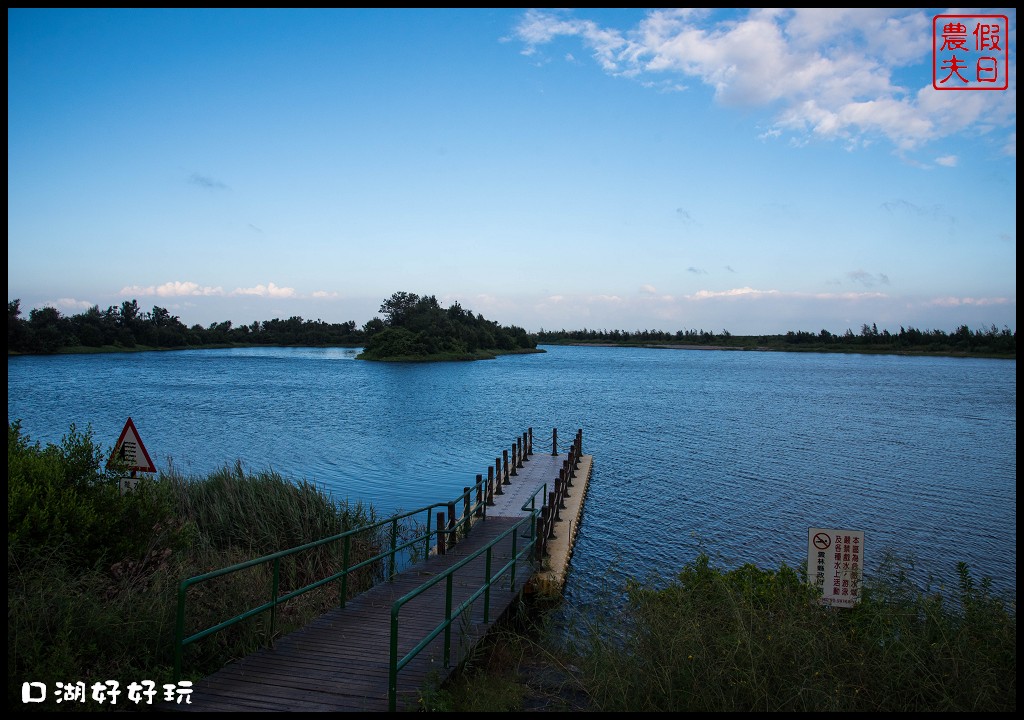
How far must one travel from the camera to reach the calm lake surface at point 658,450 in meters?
16.3

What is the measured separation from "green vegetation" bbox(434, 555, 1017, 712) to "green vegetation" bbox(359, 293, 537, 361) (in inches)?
3828

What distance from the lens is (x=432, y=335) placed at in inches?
4259

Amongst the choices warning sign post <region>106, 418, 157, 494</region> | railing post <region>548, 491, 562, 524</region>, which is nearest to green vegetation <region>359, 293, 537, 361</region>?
railing post <region>548, 491, 562, 524</region>

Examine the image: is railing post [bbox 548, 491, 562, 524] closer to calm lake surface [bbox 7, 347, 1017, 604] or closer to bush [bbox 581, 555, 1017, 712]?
calm lake surface [bbox 7, 347, 1017, 604]

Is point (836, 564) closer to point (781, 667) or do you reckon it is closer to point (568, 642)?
point (781, 667)

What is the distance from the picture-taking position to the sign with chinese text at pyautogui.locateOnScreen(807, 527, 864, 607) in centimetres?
761

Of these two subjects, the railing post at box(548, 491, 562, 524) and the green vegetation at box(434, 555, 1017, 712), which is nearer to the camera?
the green vegetation at box(434, 555, 1017, 712)

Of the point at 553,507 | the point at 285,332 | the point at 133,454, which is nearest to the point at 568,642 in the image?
the point at 133,454

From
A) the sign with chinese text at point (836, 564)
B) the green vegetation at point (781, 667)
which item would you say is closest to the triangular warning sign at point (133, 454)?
the green vegetation at point (781, 667)

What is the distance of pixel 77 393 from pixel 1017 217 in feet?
188

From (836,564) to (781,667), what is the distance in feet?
8.22

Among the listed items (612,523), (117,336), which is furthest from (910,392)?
(117,336)

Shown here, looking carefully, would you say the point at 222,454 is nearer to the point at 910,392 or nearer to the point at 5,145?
the point at 5,145

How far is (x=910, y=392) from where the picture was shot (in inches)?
2395
